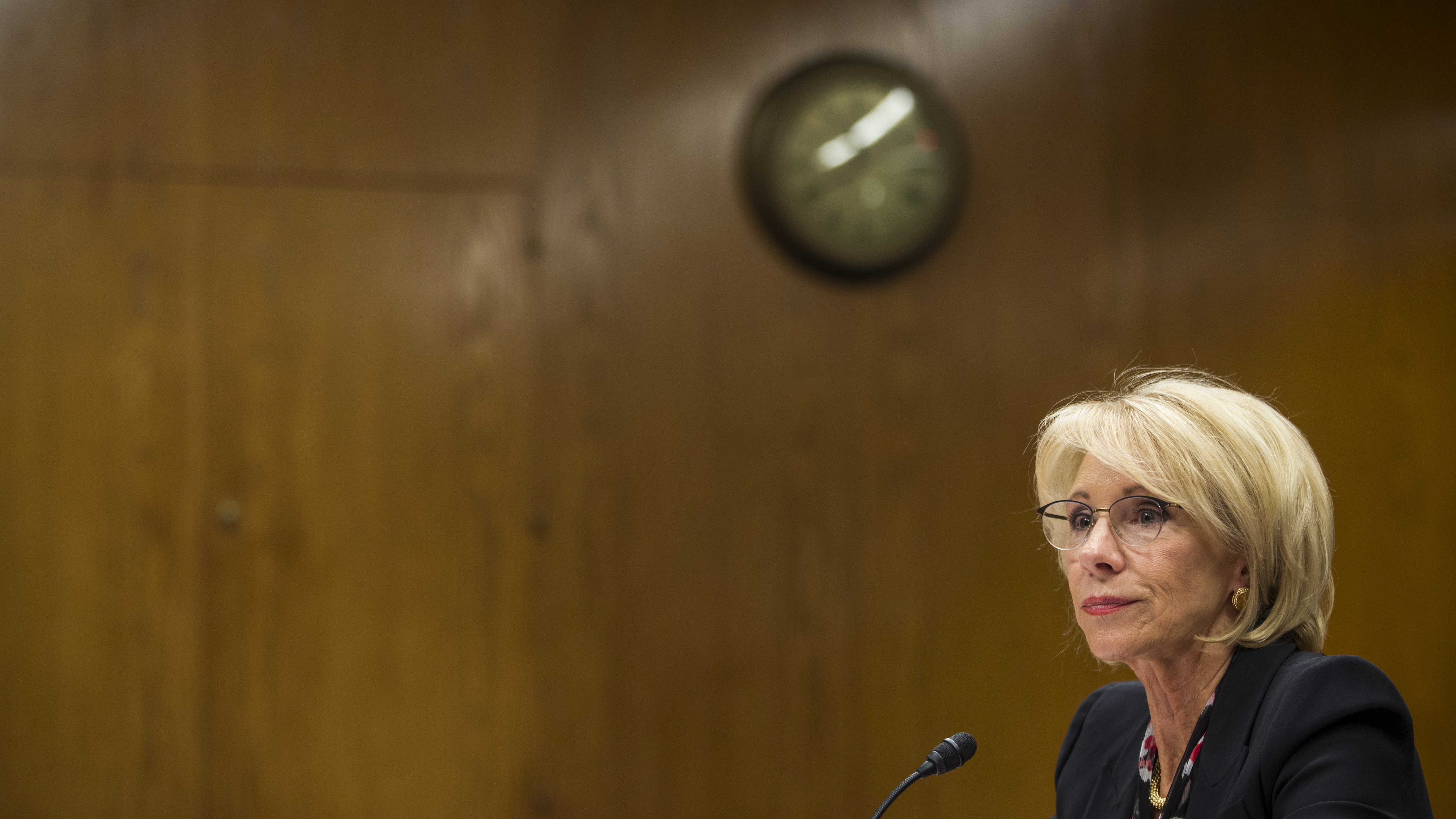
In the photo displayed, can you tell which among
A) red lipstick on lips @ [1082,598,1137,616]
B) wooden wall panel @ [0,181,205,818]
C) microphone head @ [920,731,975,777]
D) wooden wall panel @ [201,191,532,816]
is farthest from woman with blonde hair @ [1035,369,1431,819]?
wooden wall panel @ [0,181,205,818]

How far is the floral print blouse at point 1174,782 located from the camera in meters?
1.27

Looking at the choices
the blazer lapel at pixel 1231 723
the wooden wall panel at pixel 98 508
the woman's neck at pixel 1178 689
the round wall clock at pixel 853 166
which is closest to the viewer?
the blazer lapel at pixel 1231 723

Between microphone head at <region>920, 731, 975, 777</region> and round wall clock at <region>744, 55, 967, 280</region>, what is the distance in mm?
1769

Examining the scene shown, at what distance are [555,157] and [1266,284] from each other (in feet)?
6.63

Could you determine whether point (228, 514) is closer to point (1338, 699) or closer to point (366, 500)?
point (366, 500)

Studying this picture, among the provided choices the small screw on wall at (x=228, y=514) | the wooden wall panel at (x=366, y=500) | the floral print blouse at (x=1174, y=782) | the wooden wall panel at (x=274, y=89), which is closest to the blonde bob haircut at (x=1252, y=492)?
the floral print blouse at (x=1174, y=782)

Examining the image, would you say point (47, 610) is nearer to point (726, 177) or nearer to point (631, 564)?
point (631, 564)

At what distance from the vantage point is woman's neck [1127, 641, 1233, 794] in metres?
1.31

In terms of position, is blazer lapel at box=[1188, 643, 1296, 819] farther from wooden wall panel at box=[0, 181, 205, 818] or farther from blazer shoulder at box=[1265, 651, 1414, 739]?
wooden wall panel at box=[0, 181, 205, 818]

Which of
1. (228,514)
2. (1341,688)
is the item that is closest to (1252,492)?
(1341,688)

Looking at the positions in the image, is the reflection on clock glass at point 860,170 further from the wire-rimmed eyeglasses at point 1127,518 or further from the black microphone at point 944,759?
the black microphone at point 944,759

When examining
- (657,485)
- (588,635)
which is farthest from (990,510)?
(588,635)

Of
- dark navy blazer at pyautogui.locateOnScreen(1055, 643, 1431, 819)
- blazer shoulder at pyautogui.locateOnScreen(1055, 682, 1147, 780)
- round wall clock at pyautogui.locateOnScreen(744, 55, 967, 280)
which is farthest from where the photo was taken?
round wall clock at pyautogui.locateOnScreen(744, 55, 967, 280)

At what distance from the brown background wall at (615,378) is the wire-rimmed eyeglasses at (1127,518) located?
5.04 feet
